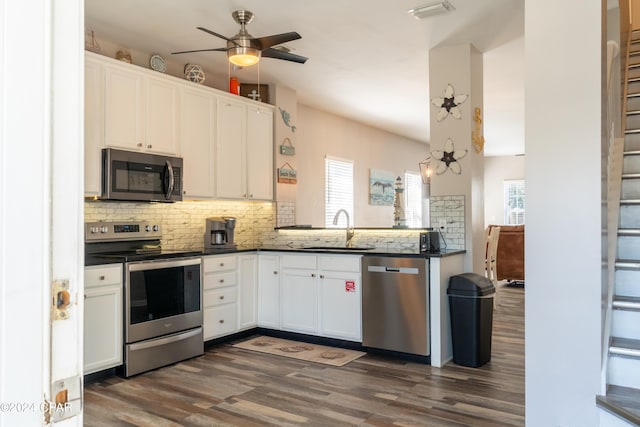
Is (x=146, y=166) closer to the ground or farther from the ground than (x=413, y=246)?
farther from the ground

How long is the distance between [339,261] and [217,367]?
145 centimetres

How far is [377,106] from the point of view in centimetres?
732

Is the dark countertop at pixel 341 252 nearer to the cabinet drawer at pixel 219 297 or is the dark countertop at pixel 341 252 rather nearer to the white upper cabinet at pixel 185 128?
the cabinet drawer at pixel 219 297

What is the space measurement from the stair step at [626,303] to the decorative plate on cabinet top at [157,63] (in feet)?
13.8

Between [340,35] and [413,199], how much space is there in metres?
6.78

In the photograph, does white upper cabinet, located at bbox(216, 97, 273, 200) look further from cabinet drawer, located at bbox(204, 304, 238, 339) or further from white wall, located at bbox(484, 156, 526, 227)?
white wall, located at bbox(484, 156, 526, 227)

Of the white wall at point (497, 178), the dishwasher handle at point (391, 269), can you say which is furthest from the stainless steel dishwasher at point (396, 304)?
the white wall at point (497, 178)

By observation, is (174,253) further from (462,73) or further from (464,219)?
(462,73)

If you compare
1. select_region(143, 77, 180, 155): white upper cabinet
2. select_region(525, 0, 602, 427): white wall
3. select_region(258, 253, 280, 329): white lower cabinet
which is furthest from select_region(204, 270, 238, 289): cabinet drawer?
select_region(525, 0, 602, 427): white wall

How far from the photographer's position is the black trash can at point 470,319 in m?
4.01

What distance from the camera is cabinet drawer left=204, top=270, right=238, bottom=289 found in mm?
4586

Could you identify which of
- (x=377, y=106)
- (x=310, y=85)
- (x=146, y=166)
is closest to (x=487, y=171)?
(x=377, y=106)

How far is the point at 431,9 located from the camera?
152 inches

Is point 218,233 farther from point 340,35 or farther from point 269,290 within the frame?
point 340,35
